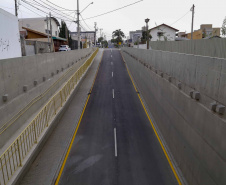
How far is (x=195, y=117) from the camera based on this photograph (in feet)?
30.0

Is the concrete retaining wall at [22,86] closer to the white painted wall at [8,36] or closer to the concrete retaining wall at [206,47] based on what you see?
the white painted wall at [8,36]

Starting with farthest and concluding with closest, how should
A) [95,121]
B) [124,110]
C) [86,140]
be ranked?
[124,110]
[95,121]
[86,140]

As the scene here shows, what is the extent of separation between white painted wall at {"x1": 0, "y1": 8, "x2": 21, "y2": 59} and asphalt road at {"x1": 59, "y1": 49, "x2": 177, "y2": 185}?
7.10m

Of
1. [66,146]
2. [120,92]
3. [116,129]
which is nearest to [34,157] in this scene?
[66,146]

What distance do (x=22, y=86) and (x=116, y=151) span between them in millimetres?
6903

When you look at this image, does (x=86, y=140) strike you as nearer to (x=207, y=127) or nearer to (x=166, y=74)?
(x=166, y=74)

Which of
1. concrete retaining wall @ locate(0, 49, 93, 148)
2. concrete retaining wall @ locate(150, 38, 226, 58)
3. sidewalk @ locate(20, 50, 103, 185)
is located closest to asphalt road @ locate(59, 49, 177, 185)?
sidewalk @ locate(20, 50, 103, 185)

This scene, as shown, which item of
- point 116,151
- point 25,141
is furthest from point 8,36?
point 116,151

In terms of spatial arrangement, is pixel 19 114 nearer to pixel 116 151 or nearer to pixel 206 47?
pixel 116 151

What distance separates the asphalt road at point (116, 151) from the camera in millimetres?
10180

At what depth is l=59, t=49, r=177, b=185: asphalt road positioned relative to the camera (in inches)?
401

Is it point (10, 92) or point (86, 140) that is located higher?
point (10, 92)

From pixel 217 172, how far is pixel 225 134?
1387 mm

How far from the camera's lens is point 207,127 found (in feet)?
26.3
